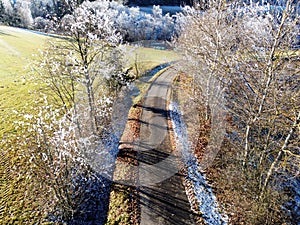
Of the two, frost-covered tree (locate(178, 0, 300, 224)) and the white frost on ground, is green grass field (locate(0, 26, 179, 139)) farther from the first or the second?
frost-covered tree (locate(178, 0, 300, 224))

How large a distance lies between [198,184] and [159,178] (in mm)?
2469

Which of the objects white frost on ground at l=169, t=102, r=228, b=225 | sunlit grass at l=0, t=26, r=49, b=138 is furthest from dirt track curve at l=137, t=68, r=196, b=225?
sunlit grass at l=0, t=26, r=49, b=138

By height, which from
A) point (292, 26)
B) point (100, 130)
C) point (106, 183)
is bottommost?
point (106, 183)

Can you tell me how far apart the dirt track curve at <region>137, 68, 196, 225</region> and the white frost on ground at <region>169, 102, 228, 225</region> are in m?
0.76

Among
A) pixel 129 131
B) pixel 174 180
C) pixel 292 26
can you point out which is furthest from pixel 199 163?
pixel 292 26

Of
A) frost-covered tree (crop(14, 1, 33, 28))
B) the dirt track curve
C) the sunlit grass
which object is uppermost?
frost-covered tree (crop(14, 1, 33, 28))

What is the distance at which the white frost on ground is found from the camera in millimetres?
10662

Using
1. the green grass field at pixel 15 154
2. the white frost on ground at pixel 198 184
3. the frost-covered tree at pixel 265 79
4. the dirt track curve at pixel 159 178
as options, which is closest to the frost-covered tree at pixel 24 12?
the green grass field at pixel 15 154

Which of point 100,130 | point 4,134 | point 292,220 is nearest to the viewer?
point 292,220

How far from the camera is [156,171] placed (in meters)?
14.0

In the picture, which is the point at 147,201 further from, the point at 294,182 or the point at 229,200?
the point at 294,182

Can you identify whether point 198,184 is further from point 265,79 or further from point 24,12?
point 24,12

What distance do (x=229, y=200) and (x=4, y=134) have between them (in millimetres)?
17258

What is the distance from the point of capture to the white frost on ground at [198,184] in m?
10.7
